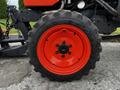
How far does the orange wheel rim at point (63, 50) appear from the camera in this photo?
5.38 m

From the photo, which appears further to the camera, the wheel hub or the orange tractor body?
the orange tractor body

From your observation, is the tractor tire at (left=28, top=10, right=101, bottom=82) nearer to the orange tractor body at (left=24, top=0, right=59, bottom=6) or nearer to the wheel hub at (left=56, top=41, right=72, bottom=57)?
the wheel hub at (left=56, top=41, right=72, bottom=57)

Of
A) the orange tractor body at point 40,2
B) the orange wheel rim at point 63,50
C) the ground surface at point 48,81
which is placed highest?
the orange tractor body at point 40,2

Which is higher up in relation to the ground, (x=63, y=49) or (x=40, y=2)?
(x=40, y=2)

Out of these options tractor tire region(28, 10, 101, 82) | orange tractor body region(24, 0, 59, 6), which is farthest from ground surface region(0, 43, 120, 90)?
orange tractor body region(24, 0, 59, 6)

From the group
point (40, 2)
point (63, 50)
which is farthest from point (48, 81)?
point (40, 2)

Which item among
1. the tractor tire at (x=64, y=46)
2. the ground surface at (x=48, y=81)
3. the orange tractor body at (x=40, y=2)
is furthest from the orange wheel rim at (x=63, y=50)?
the orange tractor body at (x=40, y=2)

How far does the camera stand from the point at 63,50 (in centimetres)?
543

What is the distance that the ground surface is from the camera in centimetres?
514

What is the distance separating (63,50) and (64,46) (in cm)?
6

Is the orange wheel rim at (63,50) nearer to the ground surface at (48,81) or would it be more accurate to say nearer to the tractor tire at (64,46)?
the tractor tire at (64,46)

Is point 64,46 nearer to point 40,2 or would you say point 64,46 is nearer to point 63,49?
point 63,49

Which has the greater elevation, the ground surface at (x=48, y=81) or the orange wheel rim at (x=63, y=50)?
the orange wheel rim at (x=63, y=50)

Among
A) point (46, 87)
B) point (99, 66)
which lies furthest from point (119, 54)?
point (46, 87)
